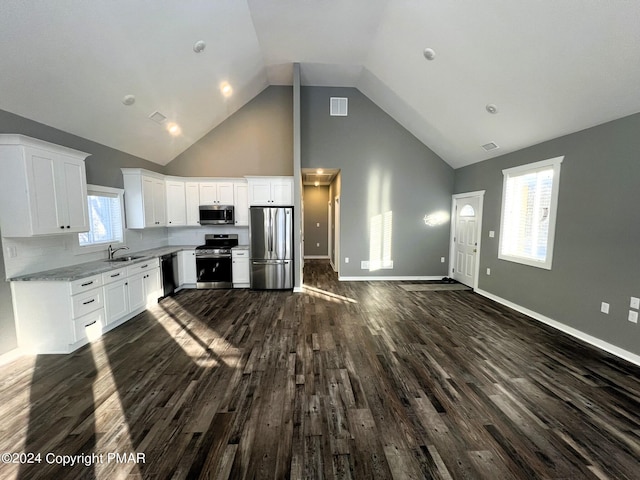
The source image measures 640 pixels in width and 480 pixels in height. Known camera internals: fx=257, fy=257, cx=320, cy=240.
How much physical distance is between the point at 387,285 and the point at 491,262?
80.0 inches

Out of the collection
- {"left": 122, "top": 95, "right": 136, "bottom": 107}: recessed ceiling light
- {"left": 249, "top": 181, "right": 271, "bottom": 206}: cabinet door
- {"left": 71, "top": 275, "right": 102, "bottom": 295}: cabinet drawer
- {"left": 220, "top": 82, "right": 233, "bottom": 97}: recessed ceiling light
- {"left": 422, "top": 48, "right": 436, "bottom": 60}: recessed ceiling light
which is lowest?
{"left": 71, "top": 275, "right": 102, "bottom": 295}: cabinet drawer

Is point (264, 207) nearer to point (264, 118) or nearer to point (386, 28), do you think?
point (264, 118)

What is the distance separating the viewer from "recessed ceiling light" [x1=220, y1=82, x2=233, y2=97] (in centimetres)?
470

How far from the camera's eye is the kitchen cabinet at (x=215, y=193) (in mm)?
5469

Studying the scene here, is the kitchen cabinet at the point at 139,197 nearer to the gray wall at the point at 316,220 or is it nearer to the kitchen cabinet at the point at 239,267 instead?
the kitchen cabinet at the point at 239,267

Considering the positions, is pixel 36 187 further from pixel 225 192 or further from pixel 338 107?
pixel 338 107

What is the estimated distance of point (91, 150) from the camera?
3803 millimetres

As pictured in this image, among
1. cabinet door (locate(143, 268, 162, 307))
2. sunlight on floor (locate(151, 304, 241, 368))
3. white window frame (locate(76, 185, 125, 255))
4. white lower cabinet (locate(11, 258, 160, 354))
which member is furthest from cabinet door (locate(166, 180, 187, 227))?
white lower cabinet (locate(11, 258, 160, 354))

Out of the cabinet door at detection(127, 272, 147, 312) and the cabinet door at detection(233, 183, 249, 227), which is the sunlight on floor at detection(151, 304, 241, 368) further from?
the cabinet door at detection(233, 183, 249, 227)

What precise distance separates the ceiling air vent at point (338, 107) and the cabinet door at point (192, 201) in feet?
11.2

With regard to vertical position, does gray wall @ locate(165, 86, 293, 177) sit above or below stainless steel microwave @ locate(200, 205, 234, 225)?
above

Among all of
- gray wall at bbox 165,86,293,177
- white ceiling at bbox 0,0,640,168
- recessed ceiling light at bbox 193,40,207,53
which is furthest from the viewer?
gray wall at bbox 165,86,293,177

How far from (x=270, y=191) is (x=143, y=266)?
258 centimetres

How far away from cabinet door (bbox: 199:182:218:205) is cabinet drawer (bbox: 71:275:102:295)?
2.63 meters
